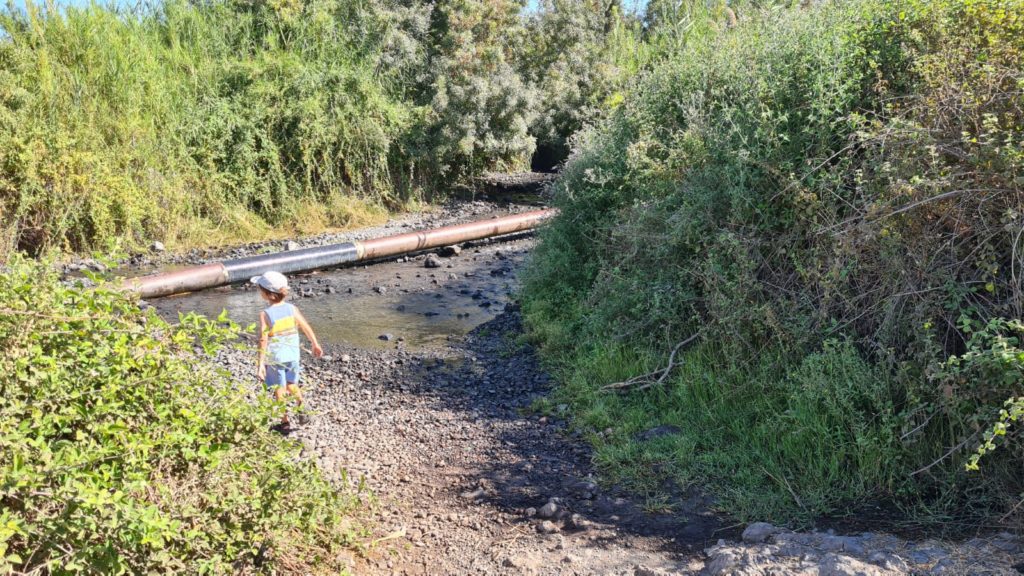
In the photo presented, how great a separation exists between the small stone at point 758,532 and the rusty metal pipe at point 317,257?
643 centimetres

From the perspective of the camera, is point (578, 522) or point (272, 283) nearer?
point (578, 522)

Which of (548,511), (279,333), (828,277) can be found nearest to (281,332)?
(279,333)

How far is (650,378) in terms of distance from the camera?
591 centimetres

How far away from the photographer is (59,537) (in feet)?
8.43

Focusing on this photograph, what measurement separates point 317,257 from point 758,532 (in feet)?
28.9

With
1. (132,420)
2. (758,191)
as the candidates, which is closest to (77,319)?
(132,420)

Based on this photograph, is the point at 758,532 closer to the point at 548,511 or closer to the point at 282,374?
the point at 548,511

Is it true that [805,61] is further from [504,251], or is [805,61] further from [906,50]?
[504,251]

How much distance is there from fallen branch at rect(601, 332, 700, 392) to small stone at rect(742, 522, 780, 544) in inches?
77.1

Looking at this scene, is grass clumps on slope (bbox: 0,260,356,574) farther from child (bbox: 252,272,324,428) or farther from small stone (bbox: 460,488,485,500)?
child (bbox: 252,272,324,428)

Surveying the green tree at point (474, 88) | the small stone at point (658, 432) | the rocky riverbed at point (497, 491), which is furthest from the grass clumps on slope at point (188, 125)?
the small stone at point (658, 432)

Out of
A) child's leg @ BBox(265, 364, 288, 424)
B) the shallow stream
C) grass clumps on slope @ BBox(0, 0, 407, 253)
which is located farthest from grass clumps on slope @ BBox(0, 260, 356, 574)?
grass clumps on slope @ BBox(0, 0, 407, 253)

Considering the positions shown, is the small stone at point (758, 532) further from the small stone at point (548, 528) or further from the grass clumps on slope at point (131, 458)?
the grass clumps on slope at point (131, 458)

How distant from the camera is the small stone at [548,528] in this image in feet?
13.3
